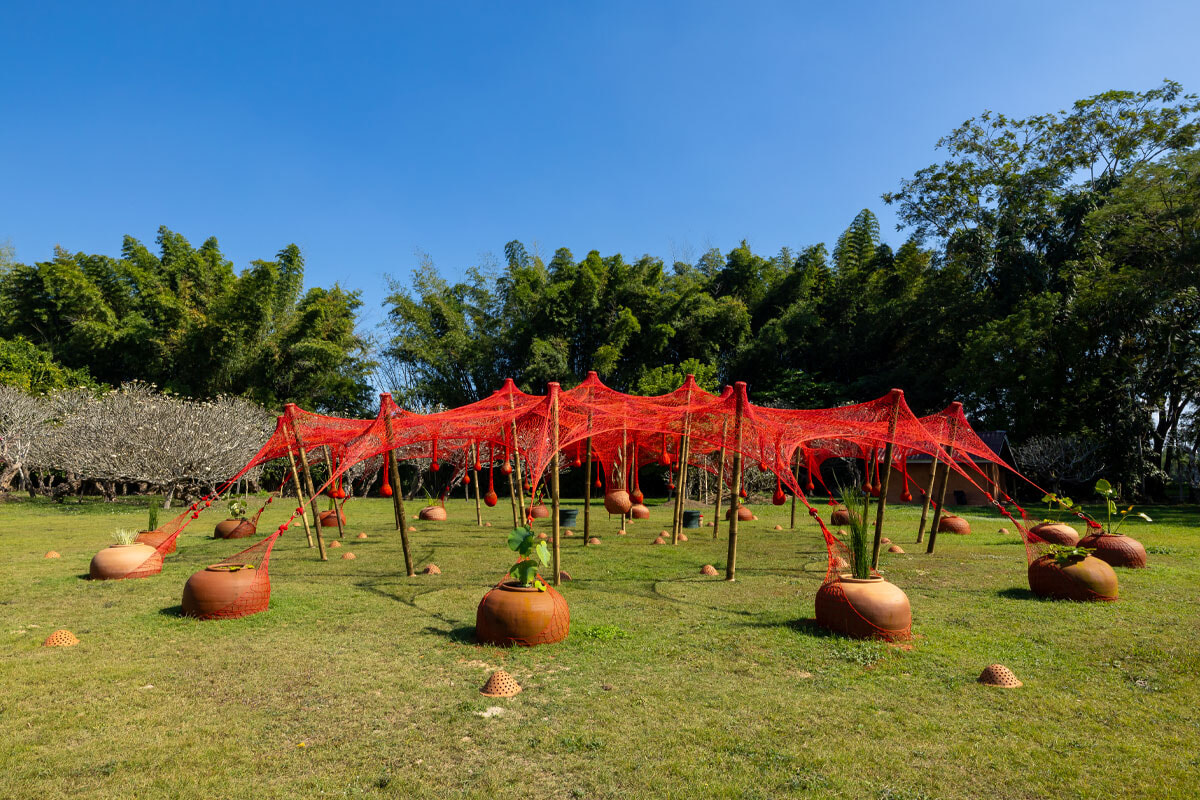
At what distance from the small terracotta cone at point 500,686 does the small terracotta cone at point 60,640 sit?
4413mm

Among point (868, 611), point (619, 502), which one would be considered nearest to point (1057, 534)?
point (868, 611)

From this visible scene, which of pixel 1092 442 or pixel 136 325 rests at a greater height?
pixel 136 325

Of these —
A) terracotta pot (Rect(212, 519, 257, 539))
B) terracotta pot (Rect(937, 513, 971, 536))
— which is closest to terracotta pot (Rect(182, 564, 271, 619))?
terracotta pot (Rect(212, 519, 257, 539))

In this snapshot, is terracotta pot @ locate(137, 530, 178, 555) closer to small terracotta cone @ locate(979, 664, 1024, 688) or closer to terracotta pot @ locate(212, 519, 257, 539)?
terracotta pot @ locate(212, 519, 257, 539)

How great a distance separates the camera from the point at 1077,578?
809 cm

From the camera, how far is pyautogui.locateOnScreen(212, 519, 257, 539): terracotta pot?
14.8m

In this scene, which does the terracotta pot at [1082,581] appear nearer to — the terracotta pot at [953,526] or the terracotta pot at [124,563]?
the terracotta pot at [953,526]

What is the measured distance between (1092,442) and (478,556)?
2612cm

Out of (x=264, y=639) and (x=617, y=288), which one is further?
(x=617, y=288)

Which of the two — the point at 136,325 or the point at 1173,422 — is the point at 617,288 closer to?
the point at 136,325

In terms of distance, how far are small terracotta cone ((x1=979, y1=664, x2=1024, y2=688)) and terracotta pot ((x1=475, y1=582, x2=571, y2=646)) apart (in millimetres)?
3669

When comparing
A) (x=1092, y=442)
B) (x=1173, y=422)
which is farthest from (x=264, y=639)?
(x=1173, y=422)

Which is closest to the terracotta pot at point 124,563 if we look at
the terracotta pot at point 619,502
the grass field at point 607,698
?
the grass field at point 607,698

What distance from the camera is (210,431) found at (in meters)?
21.9
